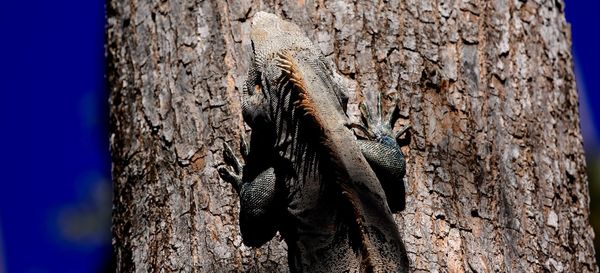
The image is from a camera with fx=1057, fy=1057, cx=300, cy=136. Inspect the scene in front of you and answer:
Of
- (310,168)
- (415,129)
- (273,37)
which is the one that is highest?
(273,37)

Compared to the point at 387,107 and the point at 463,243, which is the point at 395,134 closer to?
the point at 387,107

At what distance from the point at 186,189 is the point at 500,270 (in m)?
1.34

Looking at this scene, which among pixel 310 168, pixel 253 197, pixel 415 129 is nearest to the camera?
pixel 310 168

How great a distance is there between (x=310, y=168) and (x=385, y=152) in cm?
37

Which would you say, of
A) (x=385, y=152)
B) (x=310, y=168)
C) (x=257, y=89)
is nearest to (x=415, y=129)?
(x=385, y=152)

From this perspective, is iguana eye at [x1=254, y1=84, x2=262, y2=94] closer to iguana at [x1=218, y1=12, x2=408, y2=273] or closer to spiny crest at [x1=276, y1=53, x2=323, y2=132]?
iguana at [x1=218, y1=12, x2=408, y2=273]

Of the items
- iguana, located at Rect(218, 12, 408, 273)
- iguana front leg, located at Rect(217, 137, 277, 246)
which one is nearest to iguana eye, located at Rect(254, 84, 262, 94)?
iguana, located at Rect(218, 12, 408, 273)

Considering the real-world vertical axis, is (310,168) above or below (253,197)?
above

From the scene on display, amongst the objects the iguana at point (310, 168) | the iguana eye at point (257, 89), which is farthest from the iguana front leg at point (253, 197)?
the iguana eye at point (257, 89)

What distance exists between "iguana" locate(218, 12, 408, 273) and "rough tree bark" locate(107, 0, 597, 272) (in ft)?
0.26

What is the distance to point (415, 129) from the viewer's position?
14.5 ft

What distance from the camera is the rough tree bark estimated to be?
14.0 ft

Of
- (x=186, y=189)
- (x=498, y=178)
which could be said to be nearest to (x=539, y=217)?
(x=498, y=178)

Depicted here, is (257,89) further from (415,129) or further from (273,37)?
(415,129)
